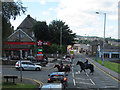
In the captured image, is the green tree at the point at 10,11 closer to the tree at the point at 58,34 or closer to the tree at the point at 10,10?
the tree at the point at 10,10

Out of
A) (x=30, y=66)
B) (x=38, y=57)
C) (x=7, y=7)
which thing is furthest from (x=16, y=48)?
(x=7, y=7)

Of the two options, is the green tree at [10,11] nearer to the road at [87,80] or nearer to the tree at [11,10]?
the tree at [11,10]

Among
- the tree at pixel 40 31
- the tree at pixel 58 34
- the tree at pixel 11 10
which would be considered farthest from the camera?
the tree at pixel 58 34

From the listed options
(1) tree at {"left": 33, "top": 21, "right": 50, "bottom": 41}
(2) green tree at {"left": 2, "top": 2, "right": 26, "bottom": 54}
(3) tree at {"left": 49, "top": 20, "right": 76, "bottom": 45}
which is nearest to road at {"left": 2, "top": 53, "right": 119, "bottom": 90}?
(2) green tree at {"left": 2, "top": 2, "right": 26, "bottom": 54}

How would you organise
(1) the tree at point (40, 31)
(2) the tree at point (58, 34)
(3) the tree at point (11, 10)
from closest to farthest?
1. (3) the tree at point (11, 10)
2. (1) the tree at point (40, 31)
3. (2) the tree at point (58, 34)

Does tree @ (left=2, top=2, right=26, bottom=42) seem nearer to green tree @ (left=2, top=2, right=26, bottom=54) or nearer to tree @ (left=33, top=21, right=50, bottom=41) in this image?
green tree @ (left=2, top=2, right=26, bottom=54)

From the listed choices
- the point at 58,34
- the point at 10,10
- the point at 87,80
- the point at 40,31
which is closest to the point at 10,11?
the point at 10,10

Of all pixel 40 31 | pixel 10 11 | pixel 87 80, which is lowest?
pixel 87 80

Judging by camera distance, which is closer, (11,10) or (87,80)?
(11,10)

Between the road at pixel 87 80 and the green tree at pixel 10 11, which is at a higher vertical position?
the green tree at pixel 10 11

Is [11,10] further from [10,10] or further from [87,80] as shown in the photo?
[87,80]

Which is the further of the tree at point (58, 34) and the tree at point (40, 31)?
the tree at point (58, 34)

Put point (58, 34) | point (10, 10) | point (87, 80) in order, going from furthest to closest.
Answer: point (58, 34) → point (87, 80) → point (10, 10)

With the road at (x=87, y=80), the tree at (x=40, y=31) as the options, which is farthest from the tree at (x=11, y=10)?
the tree at (x=40, y=31)
